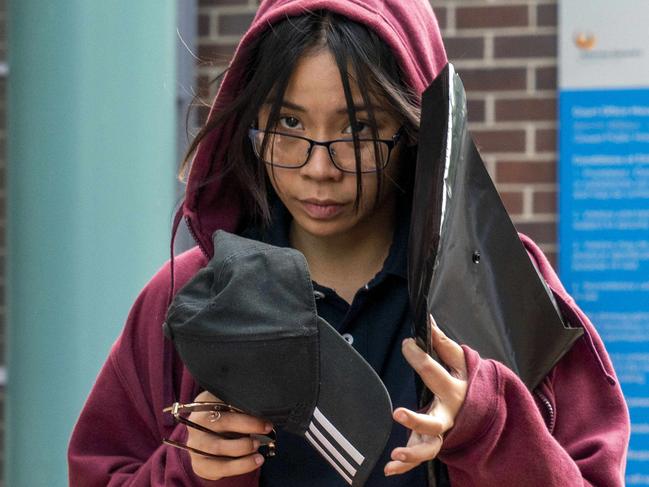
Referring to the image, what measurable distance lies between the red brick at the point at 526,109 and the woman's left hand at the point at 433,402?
236 cm

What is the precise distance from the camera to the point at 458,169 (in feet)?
5.98

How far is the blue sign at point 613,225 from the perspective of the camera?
3.91m

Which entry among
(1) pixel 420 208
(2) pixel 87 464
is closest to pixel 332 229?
(1) pixel 420 208

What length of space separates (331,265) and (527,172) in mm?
1919

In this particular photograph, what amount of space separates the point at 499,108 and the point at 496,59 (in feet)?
0.48

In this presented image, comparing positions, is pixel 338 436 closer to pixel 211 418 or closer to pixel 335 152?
pixel 211 418

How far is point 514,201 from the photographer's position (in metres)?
4.01

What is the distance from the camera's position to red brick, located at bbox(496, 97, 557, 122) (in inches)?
157

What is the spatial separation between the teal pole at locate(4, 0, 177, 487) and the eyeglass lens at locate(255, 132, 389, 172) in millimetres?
1034

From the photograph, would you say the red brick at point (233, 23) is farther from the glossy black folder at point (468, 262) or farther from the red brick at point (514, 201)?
the glossy black folder at point (468, 262)

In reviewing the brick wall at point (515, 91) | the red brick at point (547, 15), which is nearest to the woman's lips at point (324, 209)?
the brick wall at point (515, 91)

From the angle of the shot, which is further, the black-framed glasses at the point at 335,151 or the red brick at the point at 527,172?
the red brick at the point at 527,172

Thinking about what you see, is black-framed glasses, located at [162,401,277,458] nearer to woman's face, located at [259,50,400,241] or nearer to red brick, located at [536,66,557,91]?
woman's face, located at [259,50,400,241]

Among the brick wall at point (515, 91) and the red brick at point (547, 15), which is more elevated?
the red brick at point (547, 15)
